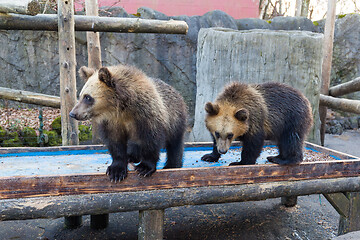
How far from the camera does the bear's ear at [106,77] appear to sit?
98.2 inches

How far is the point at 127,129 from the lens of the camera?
8.81 feet

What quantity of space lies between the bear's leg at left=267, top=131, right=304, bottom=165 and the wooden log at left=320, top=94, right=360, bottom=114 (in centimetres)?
294

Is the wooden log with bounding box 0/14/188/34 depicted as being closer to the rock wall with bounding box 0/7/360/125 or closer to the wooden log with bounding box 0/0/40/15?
the wooden log with bounding box 0/0/40/15

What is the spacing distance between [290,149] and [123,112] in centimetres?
167

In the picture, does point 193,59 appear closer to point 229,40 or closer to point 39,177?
point 229,40

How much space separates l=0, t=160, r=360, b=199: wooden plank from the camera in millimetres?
2463

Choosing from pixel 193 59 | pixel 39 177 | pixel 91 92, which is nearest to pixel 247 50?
pixel 91 92

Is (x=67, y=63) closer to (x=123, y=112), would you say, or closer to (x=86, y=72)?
(x=86, y=72)

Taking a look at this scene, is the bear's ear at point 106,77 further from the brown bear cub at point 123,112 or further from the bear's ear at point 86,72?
the bear's ear at point 86,72

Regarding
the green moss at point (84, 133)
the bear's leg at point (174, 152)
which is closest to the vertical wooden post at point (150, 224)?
the bear's leg at point (174, 152)

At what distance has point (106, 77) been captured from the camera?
2.52 metres

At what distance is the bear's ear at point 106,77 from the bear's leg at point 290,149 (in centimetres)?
178

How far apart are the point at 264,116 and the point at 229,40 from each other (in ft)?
6.53

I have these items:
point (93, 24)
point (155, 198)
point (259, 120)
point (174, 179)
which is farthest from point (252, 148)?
point (93, 24)
